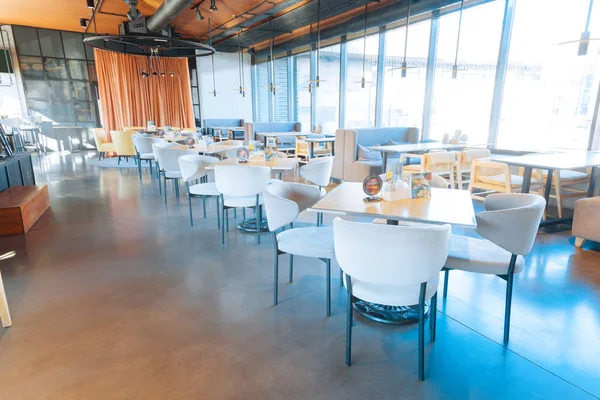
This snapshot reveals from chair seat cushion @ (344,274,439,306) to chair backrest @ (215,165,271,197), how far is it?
1846 millimetres

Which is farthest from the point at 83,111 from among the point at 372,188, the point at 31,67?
the point at 372,188

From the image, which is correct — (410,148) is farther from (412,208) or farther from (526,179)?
(412,208)

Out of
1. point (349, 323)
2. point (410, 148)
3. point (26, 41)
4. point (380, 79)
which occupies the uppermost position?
point (26, 41)

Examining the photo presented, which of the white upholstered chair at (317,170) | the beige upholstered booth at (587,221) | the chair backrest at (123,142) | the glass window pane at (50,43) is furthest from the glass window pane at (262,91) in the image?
the beige upholstered booth at (587,221)

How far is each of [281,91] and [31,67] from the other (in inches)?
314

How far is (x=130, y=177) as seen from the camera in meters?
7.57

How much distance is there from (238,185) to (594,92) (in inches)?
201

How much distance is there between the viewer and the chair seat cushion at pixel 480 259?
6.55 feet

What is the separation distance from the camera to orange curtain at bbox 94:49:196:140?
1148 cm

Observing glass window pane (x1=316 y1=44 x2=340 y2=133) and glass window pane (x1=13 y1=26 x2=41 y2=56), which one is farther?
glass window pane (x1=13 y1=26 x2=41 y2=56)

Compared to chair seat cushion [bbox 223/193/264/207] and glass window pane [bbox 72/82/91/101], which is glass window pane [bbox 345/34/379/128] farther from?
glass window pane [bbox 72/82/91/101]

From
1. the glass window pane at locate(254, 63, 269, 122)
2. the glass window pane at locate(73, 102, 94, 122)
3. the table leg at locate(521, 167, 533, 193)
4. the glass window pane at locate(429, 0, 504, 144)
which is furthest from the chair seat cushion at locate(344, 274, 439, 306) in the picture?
the glass window pane at locate(73, 102, 94, 122)

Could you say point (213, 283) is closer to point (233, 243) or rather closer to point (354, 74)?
point (233, 243)

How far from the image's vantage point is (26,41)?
11.1m
